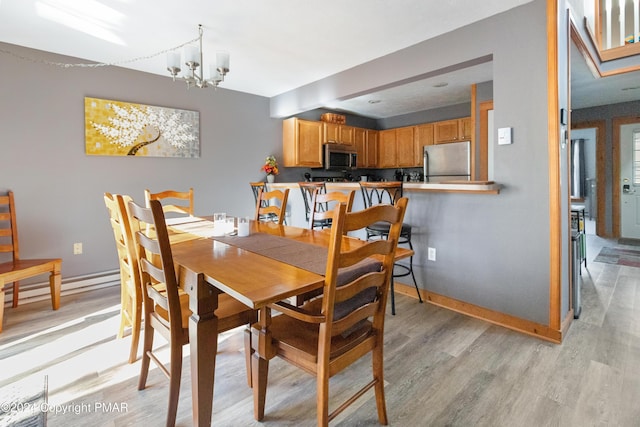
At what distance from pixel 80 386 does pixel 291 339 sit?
1328 millimetres

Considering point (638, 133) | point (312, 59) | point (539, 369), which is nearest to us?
point (539, 369)

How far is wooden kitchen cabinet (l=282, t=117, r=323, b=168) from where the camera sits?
4.87 m

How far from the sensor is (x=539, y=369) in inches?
73.4

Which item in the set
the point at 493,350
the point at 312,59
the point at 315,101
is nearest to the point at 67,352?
the point at 493,350

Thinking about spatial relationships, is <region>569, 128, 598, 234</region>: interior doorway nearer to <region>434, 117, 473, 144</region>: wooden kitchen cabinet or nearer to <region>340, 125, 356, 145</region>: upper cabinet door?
<region>434, 117, 473, 144</region>: wooden kitchen cabinet

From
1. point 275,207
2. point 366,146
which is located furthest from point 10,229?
point 366,146

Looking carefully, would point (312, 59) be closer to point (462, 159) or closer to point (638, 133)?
point (462, 159)

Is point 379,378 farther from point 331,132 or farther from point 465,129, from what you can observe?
point 465,129

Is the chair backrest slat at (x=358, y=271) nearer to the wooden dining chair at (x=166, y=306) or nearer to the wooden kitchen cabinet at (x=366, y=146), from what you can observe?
the wooden dining chair at (x=166, y=306)

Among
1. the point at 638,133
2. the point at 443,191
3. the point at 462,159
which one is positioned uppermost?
the point at 638,133

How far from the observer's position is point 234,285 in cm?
111

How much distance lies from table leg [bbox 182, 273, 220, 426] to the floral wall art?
3013mm

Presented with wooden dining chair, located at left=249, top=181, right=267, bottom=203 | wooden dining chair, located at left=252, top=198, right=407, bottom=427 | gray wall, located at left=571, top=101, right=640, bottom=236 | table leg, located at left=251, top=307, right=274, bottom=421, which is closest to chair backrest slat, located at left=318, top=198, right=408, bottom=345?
wooden dining chair, located at left=252, top=198, right=407, bottom=427

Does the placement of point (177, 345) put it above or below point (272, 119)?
below
